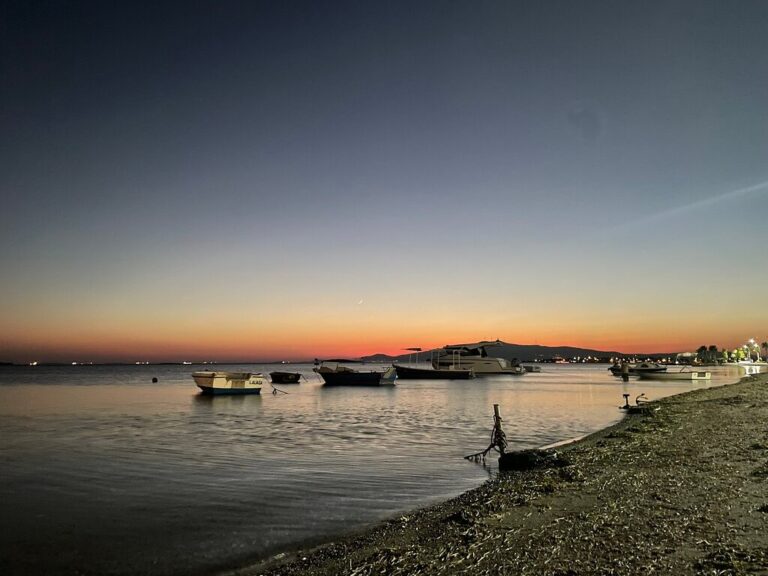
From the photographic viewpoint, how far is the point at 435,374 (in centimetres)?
11069

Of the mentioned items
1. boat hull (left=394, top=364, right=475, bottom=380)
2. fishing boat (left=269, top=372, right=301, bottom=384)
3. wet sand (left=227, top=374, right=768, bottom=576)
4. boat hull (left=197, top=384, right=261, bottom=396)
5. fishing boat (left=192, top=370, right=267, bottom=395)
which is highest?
wet sand (left=227, top=374, right=768, bottom=576)

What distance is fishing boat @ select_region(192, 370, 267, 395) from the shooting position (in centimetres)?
6088

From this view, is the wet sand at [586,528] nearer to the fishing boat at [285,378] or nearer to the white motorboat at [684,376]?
the fishing boat at [285,378]

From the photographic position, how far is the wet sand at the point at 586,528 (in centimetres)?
762

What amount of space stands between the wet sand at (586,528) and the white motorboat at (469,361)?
103836 millimetres

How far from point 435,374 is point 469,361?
16.2 metres

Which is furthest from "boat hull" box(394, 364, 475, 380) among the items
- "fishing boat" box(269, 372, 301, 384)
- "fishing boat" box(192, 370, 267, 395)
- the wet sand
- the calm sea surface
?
the wet sand

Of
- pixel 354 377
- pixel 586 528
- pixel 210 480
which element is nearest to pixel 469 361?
pixel 354 377

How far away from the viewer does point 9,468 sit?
759 inches

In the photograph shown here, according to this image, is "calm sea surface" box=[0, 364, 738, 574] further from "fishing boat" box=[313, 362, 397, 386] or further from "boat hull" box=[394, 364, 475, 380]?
"boat hull" box=[394, 364, 475, 380]

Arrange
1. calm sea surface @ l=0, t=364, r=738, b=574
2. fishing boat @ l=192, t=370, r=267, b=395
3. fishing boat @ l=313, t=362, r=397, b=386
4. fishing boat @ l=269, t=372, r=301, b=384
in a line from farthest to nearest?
fishing boat @ l=269, t=372, r=301, b=384
fishing boat @ l=313, t=362, r=397, b=386
fishing boat @ l=192, t=370, r=267, b=395
calm sea surface @ l=0, t=364, r=738, b=574

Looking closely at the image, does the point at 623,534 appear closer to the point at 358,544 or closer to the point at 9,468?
the point at 358,544

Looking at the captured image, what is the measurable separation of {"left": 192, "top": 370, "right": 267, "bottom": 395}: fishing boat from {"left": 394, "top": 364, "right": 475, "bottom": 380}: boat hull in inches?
1990

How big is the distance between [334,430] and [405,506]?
18071 millimetres
